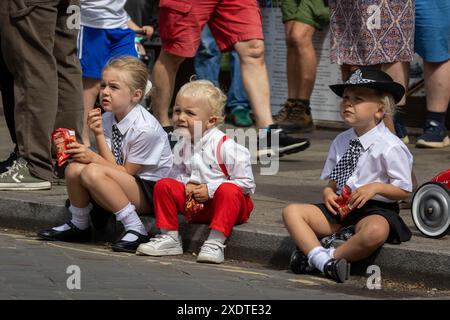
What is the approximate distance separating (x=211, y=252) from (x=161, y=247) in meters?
0.31

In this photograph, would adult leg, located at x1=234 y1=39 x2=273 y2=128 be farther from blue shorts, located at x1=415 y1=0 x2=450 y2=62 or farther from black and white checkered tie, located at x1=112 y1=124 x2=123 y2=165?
black and white checkered tie, located at x1=112 y1=124 x2=123 y2=165

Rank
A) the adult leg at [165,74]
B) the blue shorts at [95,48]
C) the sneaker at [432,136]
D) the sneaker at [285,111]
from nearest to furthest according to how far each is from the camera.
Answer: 1. the adult leg at [165,74]
2. the blue shorts at [95,48]
3. the sneaker at [432,136]
4. the sneaker at [285,111]

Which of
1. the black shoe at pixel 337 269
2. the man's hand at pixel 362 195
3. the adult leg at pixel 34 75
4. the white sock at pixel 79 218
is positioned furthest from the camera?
the adult leg at pixel 34 75

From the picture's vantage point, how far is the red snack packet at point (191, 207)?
23.7 feet

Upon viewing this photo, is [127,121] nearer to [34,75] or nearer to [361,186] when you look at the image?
[34,75]

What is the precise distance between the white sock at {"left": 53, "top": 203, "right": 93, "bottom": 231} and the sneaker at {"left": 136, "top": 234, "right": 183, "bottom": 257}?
1.63ft

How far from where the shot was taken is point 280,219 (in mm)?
7559

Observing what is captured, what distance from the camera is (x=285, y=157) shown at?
10281 millimetres

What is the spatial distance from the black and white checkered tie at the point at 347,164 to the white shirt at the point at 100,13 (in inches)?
128

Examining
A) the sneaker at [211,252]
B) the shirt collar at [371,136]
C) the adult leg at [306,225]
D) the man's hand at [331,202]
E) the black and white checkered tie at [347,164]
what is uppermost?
the shirt collar at [371,136]

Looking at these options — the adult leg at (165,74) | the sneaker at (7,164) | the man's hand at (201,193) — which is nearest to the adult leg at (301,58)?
the adult leg at (165,74)

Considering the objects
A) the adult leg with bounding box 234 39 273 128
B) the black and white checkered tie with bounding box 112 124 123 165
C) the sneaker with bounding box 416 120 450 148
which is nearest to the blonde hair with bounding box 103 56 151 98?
the black and white checkered tie with bounding box 112 124 123 165

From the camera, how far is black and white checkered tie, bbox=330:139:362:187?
23.0 ft

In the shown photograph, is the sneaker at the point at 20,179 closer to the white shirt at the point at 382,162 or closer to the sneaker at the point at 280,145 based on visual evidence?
the sneaker at the point at 280,145
